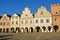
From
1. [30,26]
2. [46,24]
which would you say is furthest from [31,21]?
[46,24]

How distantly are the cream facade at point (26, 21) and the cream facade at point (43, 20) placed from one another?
202 cm

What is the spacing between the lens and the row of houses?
5133cm

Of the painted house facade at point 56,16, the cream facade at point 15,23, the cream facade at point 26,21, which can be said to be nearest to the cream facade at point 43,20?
the painted house facade at point 56,16

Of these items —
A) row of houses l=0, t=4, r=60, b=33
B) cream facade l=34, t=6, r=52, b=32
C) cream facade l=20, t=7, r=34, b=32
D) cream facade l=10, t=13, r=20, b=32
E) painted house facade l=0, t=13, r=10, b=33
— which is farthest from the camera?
painted house facade l=0, t=13, r=10, b=33

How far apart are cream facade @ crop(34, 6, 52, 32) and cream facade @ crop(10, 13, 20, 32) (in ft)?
24.8

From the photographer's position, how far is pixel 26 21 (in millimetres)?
56469

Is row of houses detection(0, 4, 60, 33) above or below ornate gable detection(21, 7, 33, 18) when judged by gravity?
below

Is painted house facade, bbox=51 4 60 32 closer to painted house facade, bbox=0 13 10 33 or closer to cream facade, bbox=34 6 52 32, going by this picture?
cream facade, bbox=34 6 52 32

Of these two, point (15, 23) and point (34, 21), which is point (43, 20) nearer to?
point (34, 21)

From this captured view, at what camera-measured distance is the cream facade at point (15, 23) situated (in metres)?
58.5

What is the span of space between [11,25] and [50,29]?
1653 cm

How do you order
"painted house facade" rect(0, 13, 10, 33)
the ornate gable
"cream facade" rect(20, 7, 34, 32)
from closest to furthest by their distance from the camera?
"cream facade" rect(20, 7, 34, 32) → the ornate gable → "painted house facade" rect(0, 13, 10, 33)

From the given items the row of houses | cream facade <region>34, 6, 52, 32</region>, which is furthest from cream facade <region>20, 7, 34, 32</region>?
cream facade <region>34, 6, 52, 32</region>

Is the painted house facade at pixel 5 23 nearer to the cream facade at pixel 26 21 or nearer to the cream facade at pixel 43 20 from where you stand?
the cream facade at pixel 26 21
